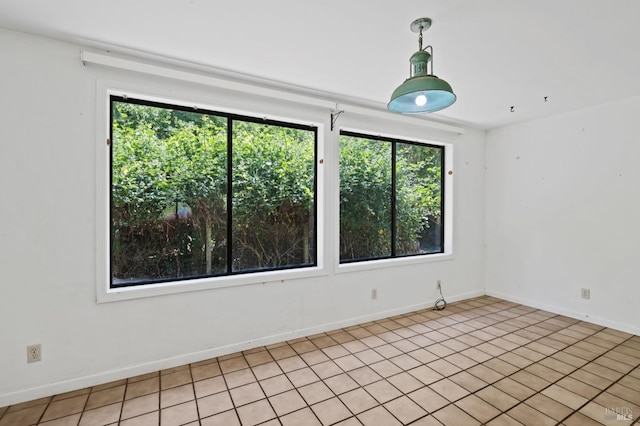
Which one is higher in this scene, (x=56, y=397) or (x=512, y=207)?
(x=512, y=207)

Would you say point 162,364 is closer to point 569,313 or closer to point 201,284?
point 201,284

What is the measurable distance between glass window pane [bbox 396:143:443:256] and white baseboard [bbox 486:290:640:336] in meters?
1.13

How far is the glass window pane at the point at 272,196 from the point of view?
3004 millimetres

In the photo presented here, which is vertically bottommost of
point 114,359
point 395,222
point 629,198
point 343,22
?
point 114,359

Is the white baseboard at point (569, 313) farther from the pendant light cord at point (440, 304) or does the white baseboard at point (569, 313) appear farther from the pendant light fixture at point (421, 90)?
the pendant light fixture at point (421, 90)

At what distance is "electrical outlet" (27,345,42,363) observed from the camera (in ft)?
6.92

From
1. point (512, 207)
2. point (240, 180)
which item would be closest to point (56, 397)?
point (240, 180)

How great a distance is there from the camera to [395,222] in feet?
13.0

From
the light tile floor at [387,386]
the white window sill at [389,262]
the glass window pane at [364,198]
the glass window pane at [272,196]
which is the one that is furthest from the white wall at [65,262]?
the glass window pane at [364,198]

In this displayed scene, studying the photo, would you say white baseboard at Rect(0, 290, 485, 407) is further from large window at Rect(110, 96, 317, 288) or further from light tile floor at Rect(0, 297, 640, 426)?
large window at Rect(110, 96, 317, 288)

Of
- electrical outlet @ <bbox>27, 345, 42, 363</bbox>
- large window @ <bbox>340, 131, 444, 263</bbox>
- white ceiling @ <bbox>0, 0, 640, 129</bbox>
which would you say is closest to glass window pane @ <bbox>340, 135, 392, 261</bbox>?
large window @ <bbox>340, 131, 444, 263</bbox>

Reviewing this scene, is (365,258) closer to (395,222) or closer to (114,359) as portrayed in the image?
(395,222)

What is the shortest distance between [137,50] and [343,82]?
1662 mm

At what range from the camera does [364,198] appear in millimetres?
3758
